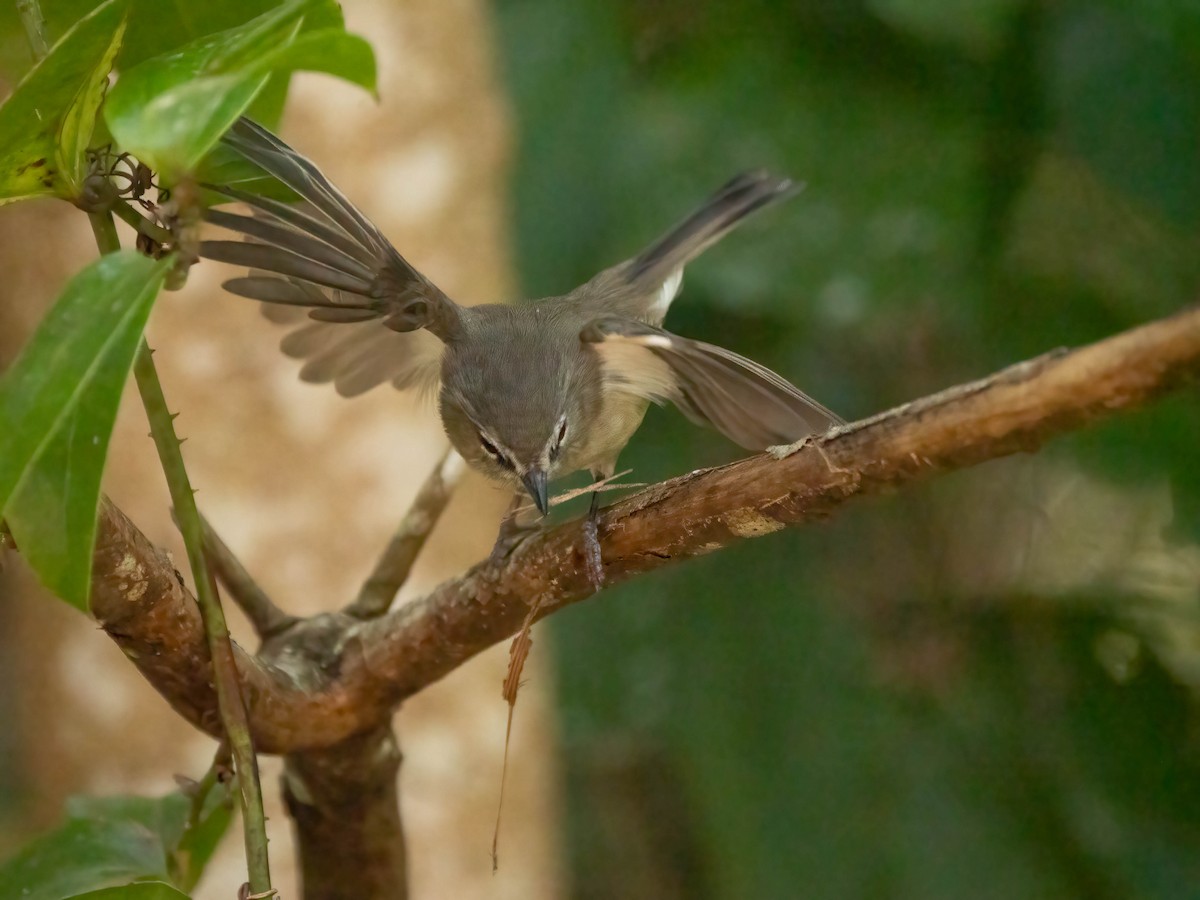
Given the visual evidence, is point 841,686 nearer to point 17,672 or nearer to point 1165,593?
point 1165,593

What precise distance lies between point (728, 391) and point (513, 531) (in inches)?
14.3

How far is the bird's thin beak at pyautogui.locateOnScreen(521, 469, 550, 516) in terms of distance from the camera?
4.32 ft

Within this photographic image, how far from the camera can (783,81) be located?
1.73 metres

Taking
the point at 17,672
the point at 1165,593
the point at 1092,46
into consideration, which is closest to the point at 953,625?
the point at 1165,593

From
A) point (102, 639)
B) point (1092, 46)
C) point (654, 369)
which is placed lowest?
point (654, 369)

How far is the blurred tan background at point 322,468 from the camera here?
1.96m

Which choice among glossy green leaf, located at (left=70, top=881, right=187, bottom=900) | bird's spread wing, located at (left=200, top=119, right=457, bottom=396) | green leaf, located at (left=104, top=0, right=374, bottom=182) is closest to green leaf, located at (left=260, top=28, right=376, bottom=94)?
green leaf, located at (left=104, top=0, right=374, bottom=182)

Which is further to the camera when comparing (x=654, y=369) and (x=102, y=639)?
(x=102, y=639)

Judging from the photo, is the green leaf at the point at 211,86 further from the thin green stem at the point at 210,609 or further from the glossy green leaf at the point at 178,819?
the glossy green leaf at the point at 178,819

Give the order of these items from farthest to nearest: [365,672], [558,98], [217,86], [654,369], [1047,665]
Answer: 1. [558,98]
2. [1047,665]
3. [654,369]
4. [365,672]
5. [217,86]

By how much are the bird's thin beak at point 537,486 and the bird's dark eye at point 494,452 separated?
3 centimetres

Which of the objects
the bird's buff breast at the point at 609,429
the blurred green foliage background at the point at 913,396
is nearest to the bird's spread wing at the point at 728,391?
the bird's buff breast at the point at 609,429

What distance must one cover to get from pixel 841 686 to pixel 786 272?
2.24 feet

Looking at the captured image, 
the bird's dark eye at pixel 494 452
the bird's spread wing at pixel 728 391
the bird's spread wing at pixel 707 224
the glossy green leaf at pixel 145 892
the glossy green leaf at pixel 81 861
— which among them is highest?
the bird's spread wing at pixel 707 224
